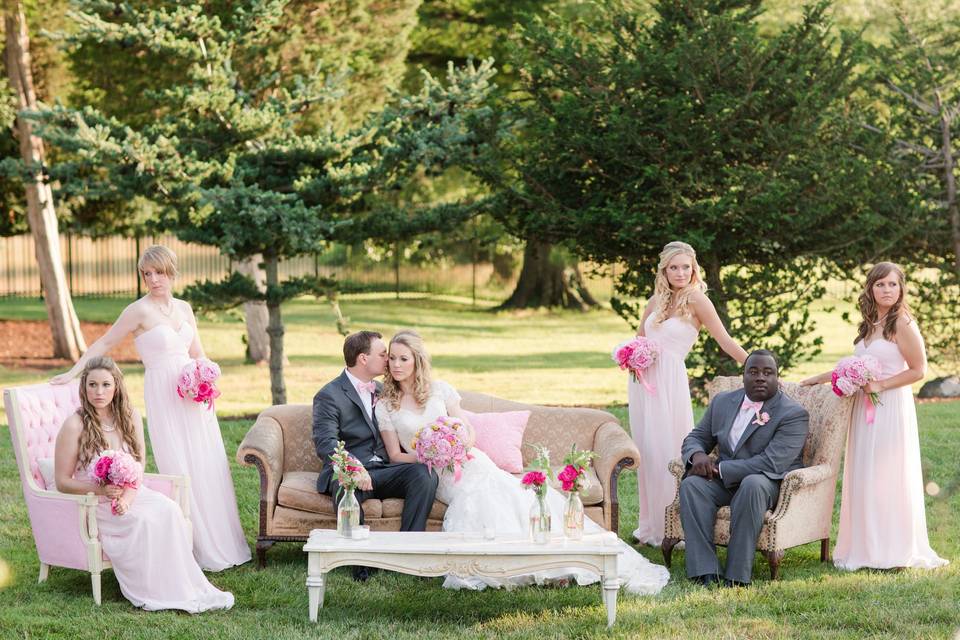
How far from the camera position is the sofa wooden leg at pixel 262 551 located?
274 inches

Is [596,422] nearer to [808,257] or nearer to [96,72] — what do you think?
[808,257]

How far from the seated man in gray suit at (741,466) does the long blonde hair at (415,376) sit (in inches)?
63.3

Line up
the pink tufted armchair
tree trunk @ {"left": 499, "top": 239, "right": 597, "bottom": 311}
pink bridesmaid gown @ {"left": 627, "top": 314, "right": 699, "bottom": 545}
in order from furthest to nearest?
tree trunk @ {"left": 499, "top": 239, "right": 597, "bottom": 311} → pink bridesmaid gown @ {"left": 627, "top": 314, "right": 699, "bottom": 545} → the pink tufted armchair

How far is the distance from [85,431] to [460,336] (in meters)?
18.5

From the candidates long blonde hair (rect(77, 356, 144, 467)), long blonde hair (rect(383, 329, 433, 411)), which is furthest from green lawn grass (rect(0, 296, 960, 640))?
long blonde hair (rect(383, 329, 433, 411))

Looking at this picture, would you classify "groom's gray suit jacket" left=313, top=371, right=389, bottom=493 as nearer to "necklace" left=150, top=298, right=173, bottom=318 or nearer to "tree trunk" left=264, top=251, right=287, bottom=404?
"necklace" left=150, top=298, right=173, bottom=318

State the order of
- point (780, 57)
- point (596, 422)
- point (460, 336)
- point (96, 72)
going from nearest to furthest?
1. point (596, 422)
2. point (780, 57)
3. point (96, 72)
4. point (460, 336)

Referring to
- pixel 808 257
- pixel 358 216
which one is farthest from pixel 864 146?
pixel 358 216

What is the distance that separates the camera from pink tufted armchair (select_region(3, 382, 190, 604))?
6.22m

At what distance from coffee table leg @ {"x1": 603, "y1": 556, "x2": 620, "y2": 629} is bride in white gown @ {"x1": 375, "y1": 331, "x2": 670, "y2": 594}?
415mm

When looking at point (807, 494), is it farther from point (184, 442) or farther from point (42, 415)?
point (42, 415)

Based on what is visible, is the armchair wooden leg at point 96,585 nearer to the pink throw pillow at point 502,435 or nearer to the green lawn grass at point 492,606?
the green lawn grass at point 492,606

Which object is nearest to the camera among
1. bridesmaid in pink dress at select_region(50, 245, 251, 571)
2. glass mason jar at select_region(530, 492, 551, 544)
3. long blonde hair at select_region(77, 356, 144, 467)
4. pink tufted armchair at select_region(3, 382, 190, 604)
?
glass mason jar at select_region(530, 492, 551, 544)

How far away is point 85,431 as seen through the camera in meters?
6.33
